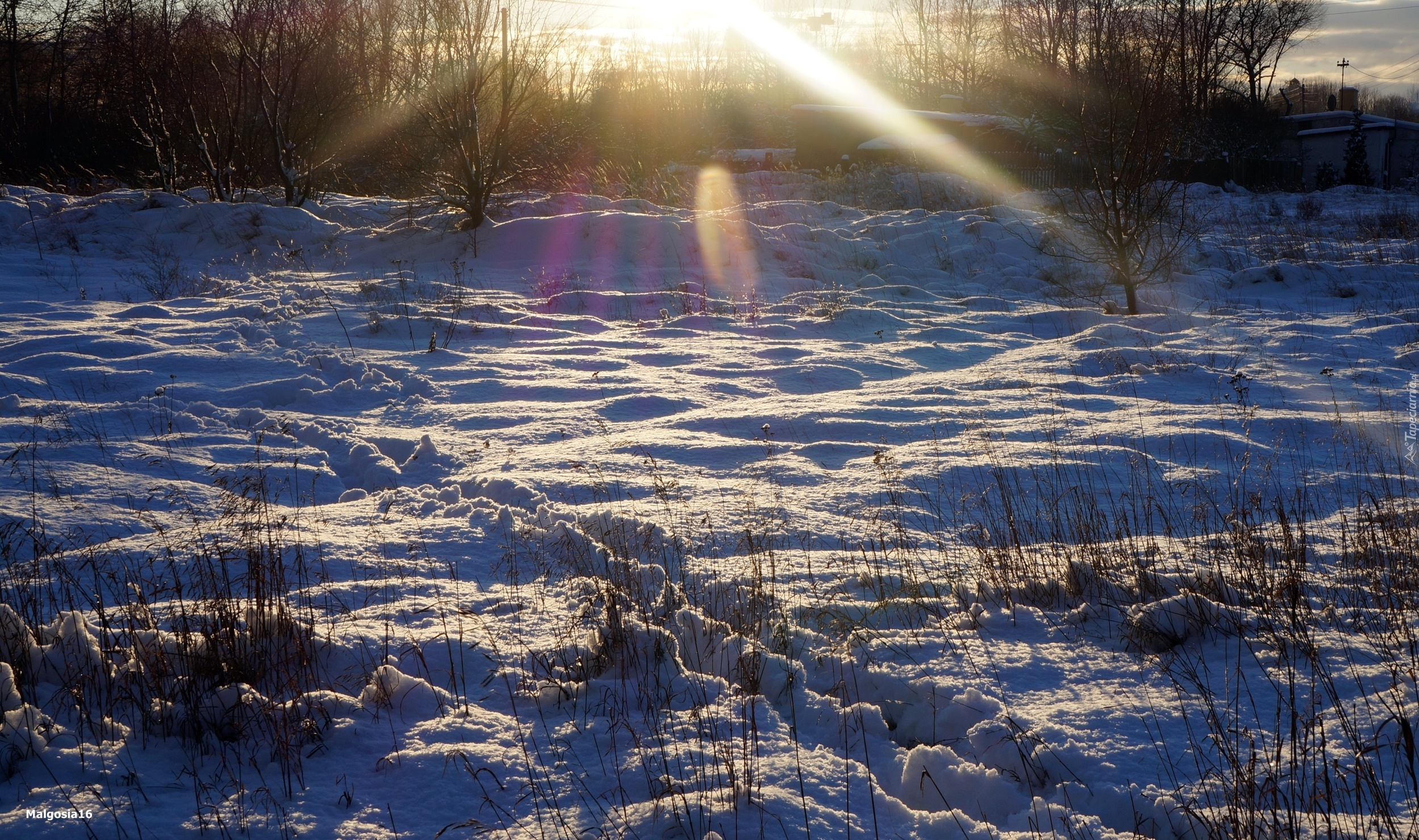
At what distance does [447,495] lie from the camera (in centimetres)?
440

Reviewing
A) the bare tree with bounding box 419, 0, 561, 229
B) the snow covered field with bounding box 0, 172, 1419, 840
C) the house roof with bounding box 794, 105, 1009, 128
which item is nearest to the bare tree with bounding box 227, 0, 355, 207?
the bare tree with bounding box 419, 0, 561, 229

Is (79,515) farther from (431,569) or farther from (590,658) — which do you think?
(590,658)

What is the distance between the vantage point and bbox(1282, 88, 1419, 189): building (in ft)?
111

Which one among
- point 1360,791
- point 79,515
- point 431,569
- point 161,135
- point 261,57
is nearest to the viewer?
point 1360,791

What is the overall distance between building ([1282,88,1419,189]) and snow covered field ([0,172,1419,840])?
32671mm

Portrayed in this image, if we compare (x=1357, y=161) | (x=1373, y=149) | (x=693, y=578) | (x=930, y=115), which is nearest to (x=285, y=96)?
(x=693, y=578)

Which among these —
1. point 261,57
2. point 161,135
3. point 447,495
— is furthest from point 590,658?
point 161,135

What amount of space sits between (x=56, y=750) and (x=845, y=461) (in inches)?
154

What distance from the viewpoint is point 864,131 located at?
1266 inches

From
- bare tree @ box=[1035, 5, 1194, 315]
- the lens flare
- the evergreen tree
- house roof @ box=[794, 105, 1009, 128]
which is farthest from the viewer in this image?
house roof @ box=[794, 105, 1009, 128]

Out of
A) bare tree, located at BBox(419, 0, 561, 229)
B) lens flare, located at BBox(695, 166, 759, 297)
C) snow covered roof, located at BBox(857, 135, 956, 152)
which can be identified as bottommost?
lens flare, located at BBox(695, 166, 759, 297)

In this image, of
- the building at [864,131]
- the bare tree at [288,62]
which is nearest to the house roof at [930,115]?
the building at [864,131]

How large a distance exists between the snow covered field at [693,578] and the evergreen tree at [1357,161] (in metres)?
29.8

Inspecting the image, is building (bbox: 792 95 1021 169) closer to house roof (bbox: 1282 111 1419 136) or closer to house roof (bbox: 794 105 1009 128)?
house roof (bbox: 794 105 1009 128)
